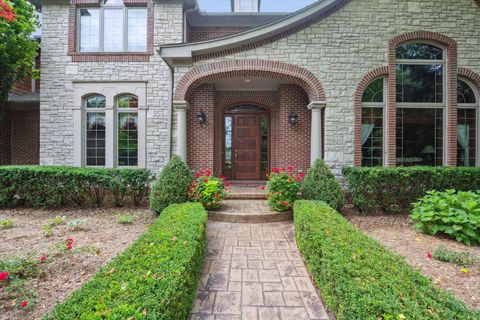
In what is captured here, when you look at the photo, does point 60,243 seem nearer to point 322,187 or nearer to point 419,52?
point 322,187

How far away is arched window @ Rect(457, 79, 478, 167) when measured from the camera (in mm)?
6387

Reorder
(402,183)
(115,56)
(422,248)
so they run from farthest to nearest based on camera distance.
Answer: (115,56) → (402,183) → (422,248)

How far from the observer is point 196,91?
759cm

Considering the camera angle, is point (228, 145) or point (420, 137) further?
point (228, 145)

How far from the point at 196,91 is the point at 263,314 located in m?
6.65

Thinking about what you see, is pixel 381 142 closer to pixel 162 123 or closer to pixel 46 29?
pixel 162 123

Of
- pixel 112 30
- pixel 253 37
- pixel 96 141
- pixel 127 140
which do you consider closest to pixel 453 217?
pixel 253 37

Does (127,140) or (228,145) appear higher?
(127,140)

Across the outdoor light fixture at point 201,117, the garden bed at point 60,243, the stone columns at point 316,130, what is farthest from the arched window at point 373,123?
the garden bed at point 60,243

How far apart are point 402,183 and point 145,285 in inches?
220

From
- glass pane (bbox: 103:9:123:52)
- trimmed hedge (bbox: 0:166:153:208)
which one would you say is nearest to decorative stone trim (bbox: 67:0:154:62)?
glass pane (bbox: 103:9:123:52)

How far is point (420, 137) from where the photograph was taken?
20.7 ft

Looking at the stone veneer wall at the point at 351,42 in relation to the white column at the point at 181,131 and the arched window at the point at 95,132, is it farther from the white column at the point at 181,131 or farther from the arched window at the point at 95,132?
the arched window at the point at 95,132

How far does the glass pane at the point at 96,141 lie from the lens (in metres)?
7.83
